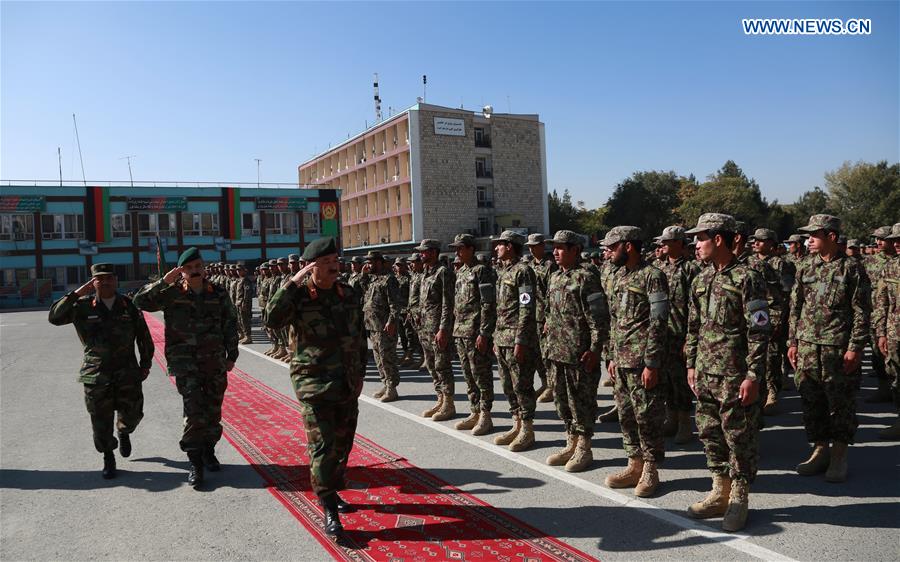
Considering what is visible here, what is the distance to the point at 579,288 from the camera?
573 centimetres

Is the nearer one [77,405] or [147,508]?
[147,508]

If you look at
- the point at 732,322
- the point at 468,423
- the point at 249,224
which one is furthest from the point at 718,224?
the point at 249,224

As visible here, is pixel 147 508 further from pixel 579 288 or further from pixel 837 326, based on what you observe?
pixel 837 326

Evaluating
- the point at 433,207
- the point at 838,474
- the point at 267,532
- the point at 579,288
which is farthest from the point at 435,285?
the point at 433,207

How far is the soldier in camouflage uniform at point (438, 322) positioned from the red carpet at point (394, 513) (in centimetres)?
142

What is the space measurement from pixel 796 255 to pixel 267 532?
10.3m

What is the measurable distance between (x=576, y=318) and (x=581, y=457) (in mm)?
1315

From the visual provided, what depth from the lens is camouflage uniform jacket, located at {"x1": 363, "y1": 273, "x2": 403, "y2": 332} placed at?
34.0ft

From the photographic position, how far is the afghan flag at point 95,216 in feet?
140

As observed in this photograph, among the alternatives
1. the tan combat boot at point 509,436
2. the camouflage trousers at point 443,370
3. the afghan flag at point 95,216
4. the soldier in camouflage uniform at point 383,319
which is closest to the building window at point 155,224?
the afghan flag at point 95,216

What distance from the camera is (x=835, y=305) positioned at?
5.45 metres

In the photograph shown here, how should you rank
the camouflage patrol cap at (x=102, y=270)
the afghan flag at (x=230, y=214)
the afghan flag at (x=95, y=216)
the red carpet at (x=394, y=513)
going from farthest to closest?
the afghan flag at (x=230, y=214) → the afghan flag at (x=95, y=216) → the camouflage patrol cap at (x=102, y=270) → the red carpet at (x=394, y=513)

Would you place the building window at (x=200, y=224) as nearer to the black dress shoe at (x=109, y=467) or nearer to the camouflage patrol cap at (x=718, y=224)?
the black dress shoe at (x=109, y=467)

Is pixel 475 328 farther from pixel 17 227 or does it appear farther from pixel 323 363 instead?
pixel 17 227
